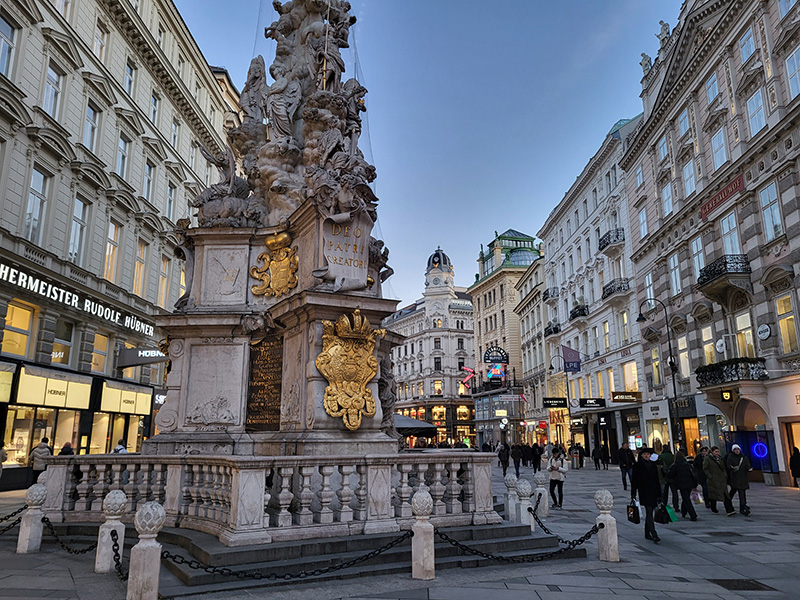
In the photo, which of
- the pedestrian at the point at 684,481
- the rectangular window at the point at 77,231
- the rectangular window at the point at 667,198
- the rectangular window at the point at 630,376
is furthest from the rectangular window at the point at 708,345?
the rectangular window at the point at 77,231

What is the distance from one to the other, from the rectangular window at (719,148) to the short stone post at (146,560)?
29.4 metres

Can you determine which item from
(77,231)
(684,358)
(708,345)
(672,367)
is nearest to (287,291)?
(77,231)

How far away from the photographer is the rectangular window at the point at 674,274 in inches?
1282

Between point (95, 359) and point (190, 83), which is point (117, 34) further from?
point (95, 359)

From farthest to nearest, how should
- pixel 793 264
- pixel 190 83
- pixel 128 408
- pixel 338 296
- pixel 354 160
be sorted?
pixel 190 83
pixel 128 408
pixel 793 264
pixel 354 160
pixel 338 296

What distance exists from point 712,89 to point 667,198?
6.94 m

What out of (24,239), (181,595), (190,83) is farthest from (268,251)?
(190,83)

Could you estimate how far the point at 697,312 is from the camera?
29781 mm

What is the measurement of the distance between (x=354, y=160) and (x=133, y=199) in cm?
2185

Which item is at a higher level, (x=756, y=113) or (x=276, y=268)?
(x=756, y=113)

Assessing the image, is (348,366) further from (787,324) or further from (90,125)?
(90,125)

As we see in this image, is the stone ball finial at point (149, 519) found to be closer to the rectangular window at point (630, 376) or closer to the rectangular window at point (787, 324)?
the rectangular window at point (787, 324)

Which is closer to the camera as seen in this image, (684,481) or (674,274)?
(684,481)

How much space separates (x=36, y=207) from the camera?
22.3 m
